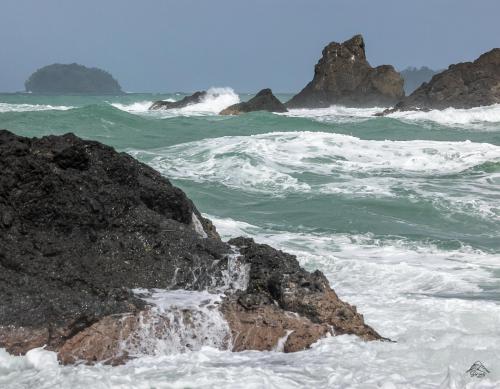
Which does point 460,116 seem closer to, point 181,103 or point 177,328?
point 181,103

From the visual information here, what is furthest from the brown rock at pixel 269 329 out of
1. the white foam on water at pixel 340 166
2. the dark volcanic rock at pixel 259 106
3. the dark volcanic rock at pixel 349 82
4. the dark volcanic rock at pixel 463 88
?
the dark volcanic rock at pixel 349 82

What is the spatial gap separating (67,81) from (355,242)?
481 feet

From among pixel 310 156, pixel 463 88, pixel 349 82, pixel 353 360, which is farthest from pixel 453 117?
pixel 353 360

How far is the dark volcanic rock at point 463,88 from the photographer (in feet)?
121

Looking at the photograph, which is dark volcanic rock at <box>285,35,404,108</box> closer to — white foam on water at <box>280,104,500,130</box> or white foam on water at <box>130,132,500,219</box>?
white foam on water at <box>280,104,500,130</box>

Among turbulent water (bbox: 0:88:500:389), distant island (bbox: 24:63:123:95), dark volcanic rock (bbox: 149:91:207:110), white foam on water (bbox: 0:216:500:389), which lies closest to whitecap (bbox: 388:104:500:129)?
turbulent water (bbox: 0:88:500:389)

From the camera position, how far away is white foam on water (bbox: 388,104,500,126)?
108ft

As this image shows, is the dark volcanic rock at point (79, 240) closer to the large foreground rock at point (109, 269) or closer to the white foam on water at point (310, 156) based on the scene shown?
the large foreground rock at point (109, 269)

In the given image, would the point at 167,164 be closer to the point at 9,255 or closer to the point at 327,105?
the point at 9,255

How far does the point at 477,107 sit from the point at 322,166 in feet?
79.0

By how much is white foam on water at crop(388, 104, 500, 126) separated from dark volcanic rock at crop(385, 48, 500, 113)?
1.21 m

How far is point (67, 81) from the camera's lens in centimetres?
14612

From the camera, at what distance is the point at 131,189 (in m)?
4.46

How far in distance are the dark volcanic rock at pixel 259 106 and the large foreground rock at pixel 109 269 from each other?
32810mm
